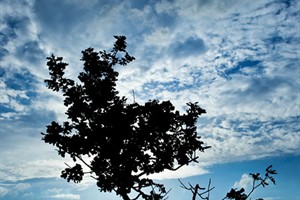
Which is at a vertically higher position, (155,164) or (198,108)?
(198,108)

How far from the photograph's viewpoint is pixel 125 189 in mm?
15383

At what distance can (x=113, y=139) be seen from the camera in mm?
15219

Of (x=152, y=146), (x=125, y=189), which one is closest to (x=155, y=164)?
(x=152, y=146)

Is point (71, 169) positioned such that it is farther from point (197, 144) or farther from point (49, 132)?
point (197, 144)

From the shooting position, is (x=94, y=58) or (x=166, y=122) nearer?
(x=166, y=122)

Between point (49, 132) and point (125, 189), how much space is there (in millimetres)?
5537

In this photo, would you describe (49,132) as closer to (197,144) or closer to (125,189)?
(125,189)

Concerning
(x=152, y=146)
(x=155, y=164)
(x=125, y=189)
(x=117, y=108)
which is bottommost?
(x=125, y=189)

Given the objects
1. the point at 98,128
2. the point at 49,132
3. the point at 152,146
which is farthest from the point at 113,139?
the point at 49,132

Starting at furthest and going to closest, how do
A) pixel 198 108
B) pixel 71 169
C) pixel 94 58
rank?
pixel 94 58 → pixel 198 108 → pixel 71 169

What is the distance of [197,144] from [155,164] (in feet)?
8.83

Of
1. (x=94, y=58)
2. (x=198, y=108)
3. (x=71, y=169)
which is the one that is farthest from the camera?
(x=94, y=58)

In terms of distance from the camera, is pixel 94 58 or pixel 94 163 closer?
pixel 94 163

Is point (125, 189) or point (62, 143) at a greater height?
point (62, 143)
